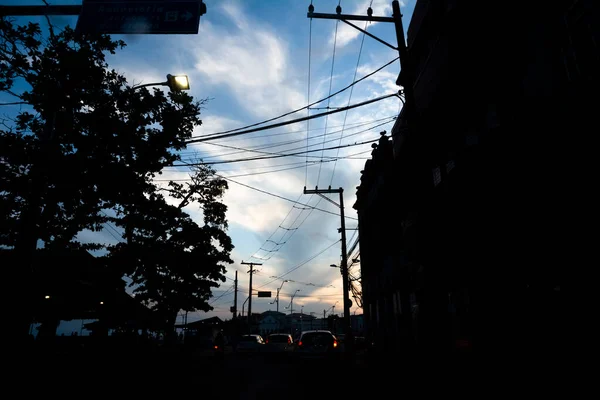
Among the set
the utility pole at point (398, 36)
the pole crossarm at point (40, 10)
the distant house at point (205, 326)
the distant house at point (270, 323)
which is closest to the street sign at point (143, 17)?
the pole crossarm at point (40, 10)

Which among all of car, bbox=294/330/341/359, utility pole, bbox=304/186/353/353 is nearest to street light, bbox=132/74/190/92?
car, bbox=294/330/341/359

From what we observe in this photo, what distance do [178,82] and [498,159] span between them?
7.73m

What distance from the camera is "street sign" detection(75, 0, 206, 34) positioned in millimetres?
6184

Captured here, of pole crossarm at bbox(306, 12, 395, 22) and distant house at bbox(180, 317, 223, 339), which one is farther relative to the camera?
distant house at bbox(180, 317, 223, 339)

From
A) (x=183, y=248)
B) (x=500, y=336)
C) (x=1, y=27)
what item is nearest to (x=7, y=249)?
(x=1, y=27)

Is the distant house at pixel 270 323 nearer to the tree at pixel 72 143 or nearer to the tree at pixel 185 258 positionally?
the tree at pixel 185 258

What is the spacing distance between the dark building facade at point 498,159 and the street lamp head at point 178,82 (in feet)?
17.3

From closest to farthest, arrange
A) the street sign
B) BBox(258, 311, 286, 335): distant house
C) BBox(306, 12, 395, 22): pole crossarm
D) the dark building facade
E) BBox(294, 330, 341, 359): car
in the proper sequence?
the street sign
the dark building facade
BBox(306, 12, 395, 22): pole crossarm
BBox(294, 330, 341, 359): car
BBox(258, 311, 286, 335): distant house

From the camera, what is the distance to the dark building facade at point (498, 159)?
24.0ft

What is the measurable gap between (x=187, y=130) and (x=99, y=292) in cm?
1109

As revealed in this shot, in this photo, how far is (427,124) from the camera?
13.6 m

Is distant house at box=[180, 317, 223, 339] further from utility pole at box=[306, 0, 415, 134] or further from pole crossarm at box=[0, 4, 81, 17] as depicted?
pole crossarm at box=[0, 4, 81, 17]

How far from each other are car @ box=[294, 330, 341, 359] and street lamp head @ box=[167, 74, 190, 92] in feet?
40.3

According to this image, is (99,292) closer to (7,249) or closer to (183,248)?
(7,249)
